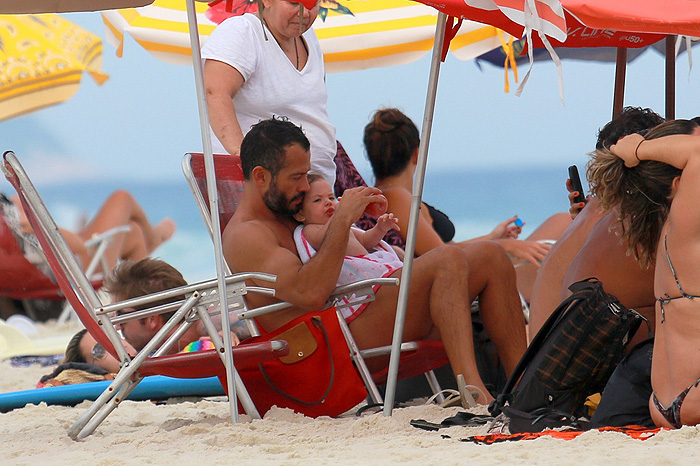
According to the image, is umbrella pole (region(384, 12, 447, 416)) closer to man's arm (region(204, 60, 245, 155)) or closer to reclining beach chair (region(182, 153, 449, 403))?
reclining beach chair (region(182, 153, 449, 403))

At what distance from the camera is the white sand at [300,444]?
87.3 inches

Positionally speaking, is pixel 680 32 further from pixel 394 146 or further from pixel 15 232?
pixel 15 232

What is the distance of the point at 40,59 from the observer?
31.3 feet

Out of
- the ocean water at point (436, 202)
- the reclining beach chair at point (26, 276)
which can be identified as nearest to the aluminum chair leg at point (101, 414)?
the reclining beach chair at point (26, 276)

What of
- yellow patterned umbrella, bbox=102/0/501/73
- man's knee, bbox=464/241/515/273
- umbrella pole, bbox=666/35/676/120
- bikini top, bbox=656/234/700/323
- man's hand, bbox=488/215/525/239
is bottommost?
man's hand, bbox=488/215/525/239

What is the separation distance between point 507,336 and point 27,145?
17421 mm

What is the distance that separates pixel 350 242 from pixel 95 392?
4.66 feet

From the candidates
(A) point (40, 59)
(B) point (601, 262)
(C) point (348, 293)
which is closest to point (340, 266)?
(C) point (348, 293)

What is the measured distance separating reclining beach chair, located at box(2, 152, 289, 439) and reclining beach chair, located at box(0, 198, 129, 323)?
11.2 ft

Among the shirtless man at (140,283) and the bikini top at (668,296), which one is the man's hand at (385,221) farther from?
the bikini top at (668,296)

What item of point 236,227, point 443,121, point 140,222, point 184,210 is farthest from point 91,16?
point 236,227

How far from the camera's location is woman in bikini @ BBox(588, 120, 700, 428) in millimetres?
2410

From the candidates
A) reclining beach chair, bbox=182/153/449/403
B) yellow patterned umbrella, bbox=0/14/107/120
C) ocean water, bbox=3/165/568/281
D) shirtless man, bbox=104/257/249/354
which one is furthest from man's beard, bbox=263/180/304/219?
ocean water, bbox=3/165/568/281

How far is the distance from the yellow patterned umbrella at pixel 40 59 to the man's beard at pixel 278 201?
5.90m
